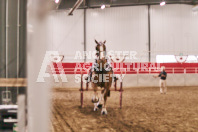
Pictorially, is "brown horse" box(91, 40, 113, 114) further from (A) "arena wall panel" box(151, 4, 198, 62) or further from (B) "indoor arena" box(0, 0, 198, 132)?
(A) "arena wall panel" box(151, 4, 198, 62)

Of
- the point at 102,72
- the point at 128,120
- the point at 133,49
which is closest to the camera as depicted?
the point at 128,120

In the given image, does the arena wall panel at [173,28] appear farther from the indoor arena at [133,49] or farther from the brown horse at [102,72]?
the brown horse at [102,72]

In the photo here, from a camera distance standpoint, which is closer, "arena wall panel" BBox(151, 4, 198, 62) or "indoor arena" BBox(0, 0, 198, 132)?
"indoor arena" BBox(0, 0, 198, 132)

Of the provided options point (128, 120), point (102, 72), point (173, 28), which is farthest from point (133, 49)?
point (128, 120)

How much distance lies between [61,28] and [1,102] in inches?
558

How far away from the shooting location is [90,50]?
15.9 metres

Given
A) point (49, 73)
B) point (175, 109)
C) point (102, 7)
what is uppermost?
point (102, 7)

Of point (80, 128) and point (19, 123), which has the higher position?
point (19, 123)

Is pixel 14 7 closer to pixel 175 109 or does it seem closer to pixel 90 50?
pixel 175 109

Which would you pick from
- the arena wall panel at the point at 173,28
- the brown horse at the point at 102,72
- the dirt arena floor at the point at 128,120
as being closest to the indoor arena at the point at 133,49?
the arena wall panel at the point at 173,28

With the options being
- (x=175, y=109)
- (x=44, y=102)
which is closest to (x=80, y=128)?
(x=175, y=109)

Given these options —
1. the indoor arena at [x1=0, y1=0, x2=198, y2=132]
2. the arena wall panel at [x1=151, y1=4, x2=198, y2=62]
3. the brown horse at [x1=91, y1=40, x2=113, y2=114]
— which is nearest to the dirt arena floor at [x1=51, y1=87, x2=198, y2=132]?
the indoor arena at [x1=0, y1=0, x2=198, y2=132]

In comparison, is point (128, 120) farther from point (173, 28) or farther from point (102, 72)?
point (173, 28)

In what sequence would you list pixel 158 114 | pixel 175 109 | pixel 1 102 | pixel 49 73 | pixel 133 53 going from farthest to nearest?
pixel 133 53, pixel 175 109, pixel 158 114, pixel 1 102, pixel 49 73
